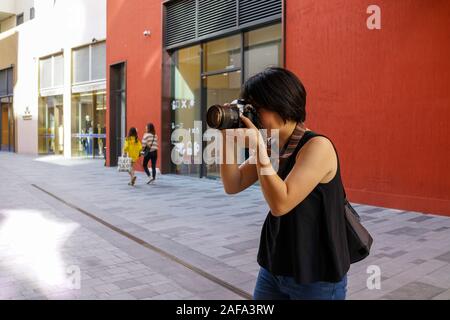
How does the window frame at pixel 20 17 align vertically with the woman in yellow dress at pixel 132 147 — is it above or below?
above

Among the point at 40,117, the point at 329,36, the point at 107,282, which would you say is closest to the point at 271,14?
the point at 329,36

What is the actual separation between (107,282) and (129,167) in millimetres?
7242

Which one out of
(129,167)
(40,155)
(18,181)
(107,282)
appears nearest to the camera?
(107,282)

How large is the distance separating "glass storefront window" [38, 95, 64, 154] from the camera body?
22.1m

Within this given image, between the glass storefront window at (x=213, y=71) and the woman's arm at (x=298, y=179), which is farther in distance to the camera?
the glass storefront window at (x=213, y=71)

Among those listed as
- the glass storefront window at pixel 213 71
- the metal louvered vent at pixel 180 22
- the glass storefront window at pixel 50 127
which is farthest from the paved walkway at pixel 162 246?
the glass storefront window at pixel 50 127

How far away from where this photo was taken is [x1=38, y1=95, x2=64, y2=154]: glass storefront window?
2267 cm

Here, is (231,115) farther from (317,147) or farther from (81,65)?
(81,65)

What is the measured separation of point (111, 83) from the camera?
1628 cm

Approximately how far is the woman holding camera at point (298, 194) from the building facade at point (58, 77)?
56.9 feet

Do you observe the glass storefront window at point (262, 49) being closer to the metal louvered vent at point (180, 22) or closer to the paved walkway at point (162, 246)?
the metal louvered vent at point (180, 22)

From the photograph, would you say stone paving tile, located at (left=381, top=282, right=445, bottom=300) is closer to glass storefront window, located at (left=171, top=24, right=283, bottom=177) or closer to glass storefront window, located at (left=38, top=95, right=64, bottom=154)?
glass storefront window, located at (left=171, top=24, right=283, bottom=177)

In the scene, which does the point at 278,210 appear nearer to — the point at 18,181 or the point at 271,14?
the point at 271,14

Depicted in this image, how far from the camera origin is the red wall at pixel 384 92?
279 inches
